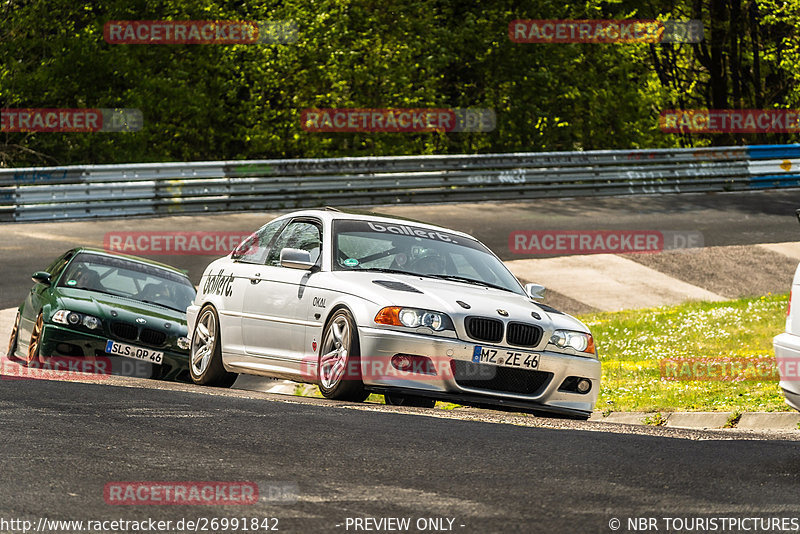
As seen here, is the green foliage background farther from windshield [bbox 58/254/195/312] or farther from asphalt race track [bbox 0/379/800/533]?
asphalt race track [bbox 0/379/800/533]

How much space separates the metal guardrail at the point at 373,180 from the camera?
71.2ft

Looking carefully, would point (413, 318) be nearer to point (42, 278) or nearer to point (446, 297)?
point (446, 297)

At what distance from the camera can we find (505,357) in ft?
27.9

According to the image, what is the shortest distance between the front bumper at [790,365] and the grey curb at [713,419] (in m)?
2.50

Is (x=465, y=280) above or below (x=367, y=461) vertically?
above

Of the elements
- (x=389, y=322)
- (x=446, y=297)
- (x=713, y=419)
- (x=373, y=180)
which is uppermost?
(x=373, y=180)

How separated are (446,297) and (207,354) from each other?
111 inches

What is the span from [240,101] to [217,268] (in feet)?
59.1

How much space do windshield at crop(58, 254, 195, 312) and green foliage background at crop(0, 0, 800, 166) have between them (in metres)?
13.9

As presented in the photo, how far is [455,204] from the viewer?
977 inches

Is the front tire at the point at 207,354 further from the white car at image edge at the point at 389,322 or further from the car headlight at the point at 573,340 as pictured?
the car headlight at the point at 573,340

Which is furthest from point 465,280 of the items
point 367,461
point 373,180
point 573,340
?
point 373,180

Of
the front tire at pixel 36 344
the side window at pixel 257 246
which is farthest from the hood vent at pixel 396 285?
the front tire at pixel 36 344

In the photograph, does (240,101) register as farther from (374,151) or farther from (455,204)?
(455,204)
